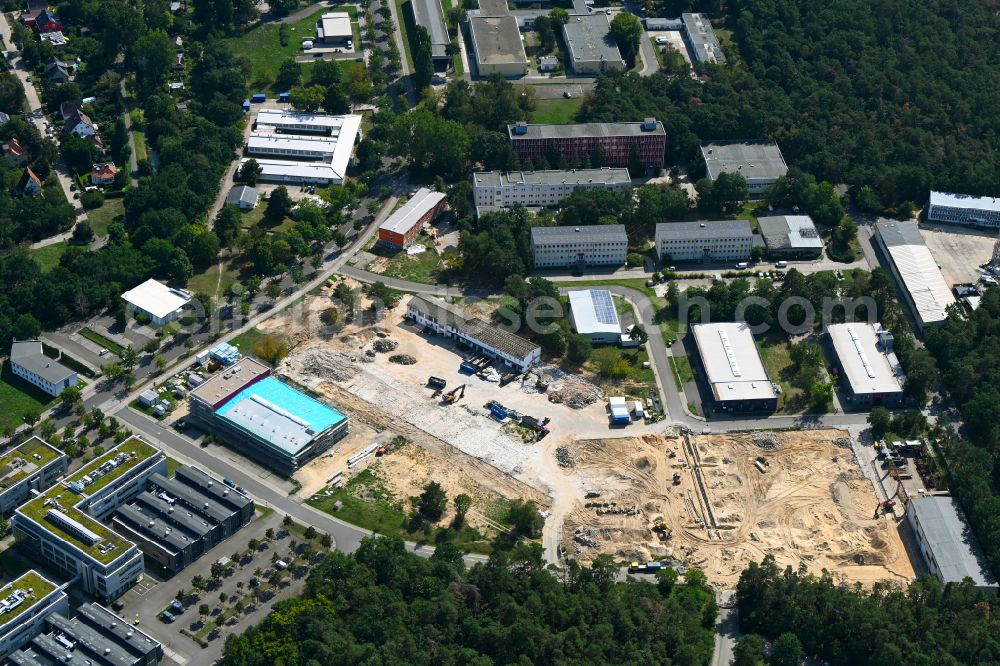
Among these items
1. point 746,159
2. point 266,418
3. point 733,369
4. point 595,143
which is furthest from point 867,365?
point 266,418

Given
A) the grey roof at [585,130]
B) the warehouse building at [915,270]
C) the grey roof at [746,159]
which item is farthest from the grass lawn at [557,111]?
the warehouse building at [915,270]

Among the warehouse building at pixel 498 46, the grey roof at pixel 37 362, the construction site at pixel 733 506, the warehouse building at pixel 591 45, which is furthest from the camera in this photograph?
the warehouse building at pixel 591 45

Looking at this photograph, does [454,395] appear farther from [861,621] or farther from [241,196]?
[861,621]

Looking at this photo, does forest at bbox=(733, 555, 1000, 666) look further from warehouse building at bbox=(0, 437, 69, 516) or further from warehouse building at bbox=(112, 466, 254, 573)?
warehouse building at bbox=(0, 437, 69, 516)

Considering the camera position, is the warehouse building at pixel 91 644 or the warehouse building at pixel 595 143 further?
the warehouse building at pixel 595 143

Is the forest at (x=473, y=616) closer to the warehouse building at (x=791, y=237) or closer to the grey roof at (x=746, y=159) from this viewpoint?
the warehouse building at (x=791, y=237)

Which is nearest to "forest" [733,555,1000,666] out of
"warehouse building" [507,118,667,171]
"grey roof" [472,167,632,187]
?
"grey roof" [472,167,632,187]
